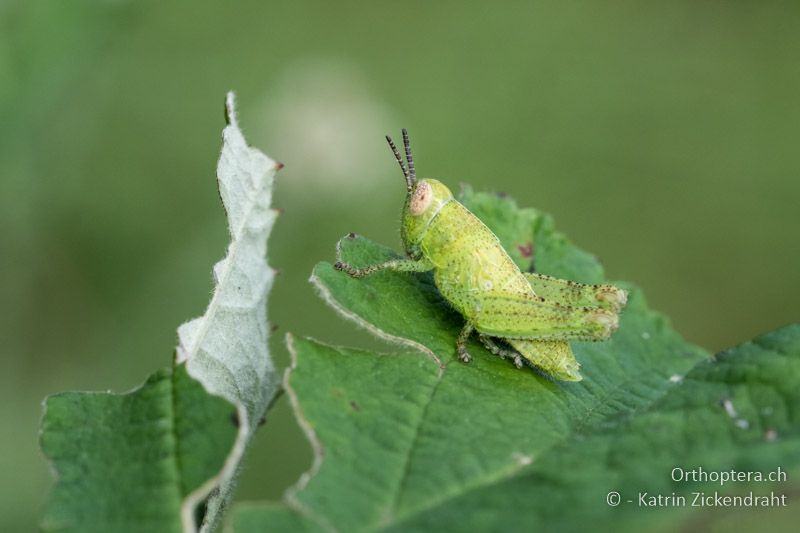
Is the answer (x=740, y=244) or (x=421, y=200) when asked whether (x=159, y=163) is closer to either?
(x=421, y=200)

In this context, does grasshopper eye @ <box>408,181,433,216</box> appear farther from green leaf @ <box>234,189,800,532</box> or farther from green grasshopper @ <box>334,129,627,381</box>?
green leaf @ <box>234,189,800,532</box>

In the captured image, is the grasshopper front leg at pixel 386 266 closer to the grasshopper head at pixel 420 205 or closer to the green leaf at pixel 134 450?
the grasshopper head at pixel 420 205

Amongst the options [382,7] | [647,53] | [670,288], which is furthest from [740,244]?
[382,7]

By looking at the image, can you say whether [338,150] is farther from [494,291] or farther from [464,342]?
[464,342]

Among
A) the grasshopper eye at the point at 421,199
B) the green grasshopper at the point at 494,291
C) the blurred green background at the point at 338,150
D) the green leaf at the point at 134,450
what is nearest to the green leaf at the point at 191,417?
the green leaf at the point at 134,450

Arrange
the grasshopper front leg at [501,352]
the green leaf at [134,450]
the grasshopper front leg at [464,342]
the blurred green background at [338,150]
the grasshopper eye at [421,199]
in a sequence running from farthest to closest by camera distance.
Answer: the blurred green background at [338,150] → the grasshopper eye at [421,199] → the grasshopper front leg at [501,352] → the grasshopper front leg at [464,342] → the green leaf at [134,450]

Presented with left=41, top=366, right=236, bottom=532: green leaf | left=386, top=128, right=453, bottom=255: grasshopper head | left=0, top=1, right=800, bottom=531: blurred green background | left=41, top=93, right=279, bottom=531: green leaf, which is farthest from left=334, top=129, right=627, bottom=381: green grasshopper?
left=0, top=1, right=800, bottom=531: blurred green background

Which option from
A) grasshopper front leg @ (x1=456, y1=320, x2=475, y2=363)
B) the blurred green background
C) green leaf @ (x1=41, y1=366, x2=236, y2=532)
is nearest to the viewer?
green leaf @ (x1=41, y1=366, x2=236, y2=532)

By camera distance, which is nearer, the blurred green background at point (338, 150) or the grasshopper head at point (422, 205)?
the grasshopper head at point (422, 205)
